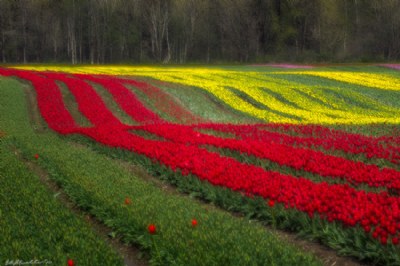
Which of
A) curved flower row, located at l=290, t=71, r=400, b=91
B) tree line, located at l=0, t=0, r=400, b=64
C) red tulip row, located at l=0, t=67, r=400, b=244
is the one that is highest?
tree line, located at l=0, t=0, r=400, b=64

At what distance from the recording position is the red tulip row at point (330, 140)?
44.1 ft

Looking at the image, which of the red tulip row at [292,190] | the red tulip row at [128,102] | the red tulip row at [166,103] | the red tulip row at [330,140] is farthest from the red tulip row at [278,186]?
the red tulip row at [166,103]

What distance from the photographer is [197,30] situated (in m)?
91.8

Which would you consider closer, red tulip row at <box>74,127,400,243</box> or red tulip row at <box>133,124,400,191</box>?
red tulip row at <box>74,127,400,243</box>

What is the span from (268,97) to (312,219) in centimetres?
2481

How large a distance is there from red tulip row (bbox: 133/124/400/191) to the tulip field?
0.14 ft

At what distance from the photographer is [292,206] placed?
8430 mm

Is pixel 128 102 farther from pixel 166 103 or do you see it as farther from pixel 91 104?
pixel 166 103

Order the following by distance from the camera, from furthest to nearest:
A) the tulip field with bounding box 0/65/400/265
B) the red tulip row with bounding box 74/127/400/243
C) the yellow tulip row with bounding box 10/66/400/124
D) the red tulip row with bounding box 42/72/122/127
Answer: the yellow tulip row with bounding box 10/66/400/124, the red tulip row with bounding box 42/72/122/127, the red tulip row with bounding box 74/127/400/243, the tulip field with bounding box 0/65/400/265

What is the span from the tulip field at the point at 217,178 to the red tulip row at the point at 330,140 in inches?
1.8

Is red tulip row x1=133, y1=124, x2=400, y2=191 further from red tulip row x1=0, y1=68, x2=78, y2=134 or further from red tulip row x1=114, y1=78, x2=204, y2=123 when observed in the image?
red tulip row x1=114, y1=78, x2=204, y2=123

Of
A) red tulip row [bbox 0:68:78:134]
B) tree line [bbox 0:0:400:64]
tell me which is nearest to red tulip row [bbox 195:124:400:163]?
red tulip row [bbox 0:68:78:134]

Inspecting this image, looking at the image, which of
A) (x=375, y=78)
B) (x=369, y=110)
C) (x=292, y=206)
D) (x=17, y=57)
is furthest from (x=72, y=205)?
(x=17, y=57)

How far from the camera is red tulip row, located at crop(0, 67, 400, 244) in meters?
7.32
